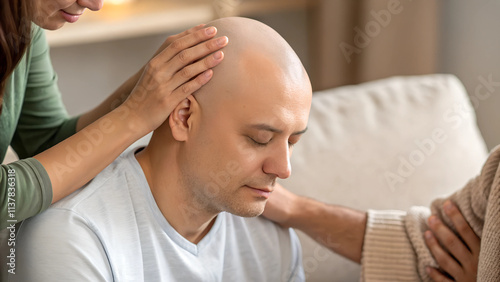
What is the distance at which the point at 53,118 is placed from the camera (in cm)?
144

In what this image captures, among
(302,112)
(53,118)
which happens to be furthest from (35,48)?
(302,112)

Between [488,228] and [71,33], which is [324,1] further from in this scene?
[488,228]

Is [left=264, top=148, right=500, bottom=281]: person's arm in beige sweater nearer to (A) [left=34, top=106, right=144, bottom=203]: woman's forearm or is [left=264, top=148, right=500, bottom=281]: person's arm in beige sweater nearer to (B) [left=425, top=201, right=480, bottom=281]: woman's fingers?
(B) [left=425, top=201, right=480, bottom=281]: woman's fingers

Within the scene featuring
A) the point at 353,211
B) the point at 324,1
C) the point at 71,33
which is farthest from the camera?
the point at 324,1

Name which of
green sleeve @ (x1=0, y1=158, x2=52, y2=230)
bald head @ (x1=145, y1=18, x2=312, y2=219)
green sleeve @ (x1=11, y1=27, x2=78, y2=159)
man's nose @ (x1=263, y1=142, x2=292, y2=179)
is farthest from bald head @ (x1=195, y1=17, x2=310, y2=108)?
green sleeve @ (x1=11, y1=27, x2=78, y2=159)

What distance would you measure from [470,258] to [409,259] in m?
0.13

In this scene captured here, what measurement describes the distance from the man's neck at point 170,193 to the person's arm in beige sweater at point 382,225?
21cm

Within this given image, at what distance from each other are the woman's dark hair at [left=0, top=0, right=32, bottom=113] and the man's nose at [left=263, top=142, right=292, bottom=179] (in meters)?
0.45

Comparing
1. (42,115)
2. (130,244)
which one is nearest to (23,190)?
(130,244)

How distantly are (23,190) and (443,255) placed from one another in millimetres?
834

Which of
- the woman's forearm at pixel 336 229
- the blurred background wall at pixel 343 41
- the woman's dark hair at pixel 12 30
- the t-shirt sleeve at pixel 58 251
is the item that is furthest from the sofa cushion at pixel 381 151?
the blurred background wall at pixel 343 41

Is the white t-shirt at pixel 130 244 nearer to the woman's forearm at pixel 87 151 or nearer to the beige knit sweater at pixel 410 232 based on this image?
the woman's forearm at pixel 87 151

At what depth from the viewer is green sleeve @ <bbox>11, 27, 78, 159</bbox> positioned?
1.38m

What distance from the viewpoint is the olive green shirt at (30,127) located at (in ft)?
3.35
